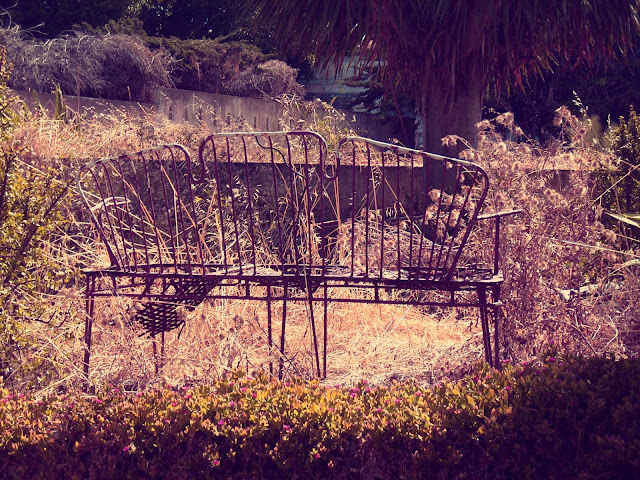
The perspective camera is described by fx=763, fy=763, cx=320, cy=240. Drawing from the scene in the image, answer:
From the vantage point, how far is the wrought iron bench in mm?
3072

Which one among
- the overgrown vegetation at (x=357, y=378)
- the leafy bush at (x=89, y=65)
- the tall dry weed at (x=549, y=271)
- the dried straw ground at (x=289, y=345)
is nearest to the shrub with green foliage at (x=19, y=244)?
the overgrown vegetation at (x=357, y=378)

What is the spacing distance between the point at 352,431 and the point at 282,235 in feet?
10.9

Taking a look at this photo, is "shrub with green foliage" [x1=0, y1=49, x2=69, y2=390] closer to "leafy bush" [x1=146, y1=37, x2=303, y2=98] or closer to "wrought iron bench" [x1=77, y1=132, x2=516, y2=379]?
"wrought iron bench" [x1=77, y1=132, x2=516, y2=379]

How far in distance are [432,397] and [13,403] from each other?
1435mm

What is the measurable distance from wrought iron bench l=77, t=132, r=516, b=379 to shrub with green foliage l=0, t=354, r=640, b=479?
0.67m

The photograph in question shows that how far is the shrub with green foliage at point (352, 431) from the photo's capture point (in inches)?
83.1

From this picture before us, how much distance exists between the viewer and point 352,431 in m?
2.26

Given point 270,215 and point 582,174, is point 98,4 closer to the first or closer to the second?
point 270,215

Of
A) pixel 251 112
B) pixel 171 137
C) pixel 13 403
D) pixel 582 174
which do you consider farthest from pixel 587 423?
pixel 251 112

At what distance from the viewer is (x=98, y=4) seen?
17344 mm

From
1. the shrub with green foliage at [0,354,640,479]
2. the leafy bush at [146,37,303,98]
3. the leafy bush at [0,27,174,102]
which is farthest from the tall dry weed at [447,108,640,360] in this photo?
the leafy bush at [146,37,303,98]

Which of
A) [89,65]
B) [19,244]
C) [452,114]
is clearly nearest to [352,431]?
[19,244]

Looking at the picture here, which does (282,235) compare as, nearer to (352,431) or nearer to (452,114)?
(452,114)

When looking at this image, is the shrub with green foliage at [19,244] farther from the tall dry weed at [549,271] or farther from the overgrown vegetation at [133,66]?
the overgrown vegetation at [133,66]
